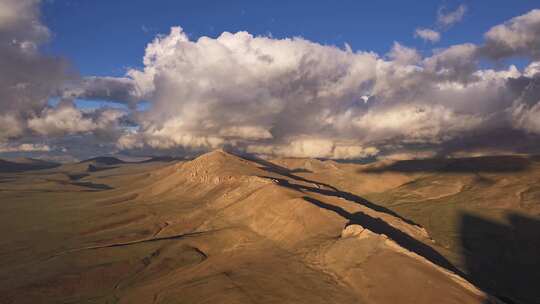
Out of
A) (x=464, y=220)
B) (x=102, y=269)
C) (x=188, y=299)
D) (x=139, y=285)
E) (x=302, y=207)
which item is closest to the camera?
(x=188, y=299)

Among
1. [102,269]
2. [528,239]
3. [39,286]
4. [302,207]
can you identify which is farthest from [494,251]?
[39,286]

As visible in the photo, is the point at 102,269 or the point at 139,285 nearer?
the point at 139,285

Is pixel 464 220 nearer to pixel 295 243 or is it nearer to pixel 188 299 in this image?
pixel 295 243

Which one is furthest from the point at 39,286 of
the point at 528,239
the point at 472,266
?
the point at 528,239

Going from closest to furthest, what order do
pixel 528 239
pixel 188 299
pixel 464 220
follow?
pixel 188 299 < pixel 528 239 < pixel 464 220

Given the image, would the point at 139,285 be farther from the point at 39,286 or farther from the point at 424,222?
the point at 424,222

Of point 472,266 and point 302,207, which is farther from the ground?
point 302,207

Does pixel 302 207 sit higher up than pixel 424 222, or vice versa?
pixel 302 207

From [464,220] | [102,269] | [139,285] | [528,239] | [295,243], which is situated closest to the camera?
[139,285]

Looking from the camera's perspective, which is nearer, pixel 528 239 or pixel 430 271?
pixel 430 271
